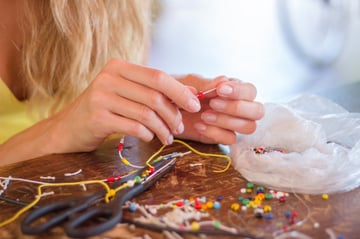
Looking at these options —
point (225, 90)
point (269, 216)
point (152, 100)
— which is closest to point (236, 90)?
point (225, 90)

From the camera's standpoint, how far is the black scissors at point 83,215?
503 millimetres

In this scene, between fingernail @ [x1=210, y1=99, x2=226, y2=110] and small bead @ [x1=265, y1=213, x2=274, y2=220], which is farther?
fingernail @ [x1=210, y1=99, x2=226, y2=110]

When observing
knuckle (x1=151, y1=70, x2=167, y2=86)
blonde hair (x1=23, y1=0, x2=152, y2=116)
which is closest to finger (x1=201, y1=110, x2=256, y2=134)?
knuckle (x1=151, y1=70, x2=167, y2=86)

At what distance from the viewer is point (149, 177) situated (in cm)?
63

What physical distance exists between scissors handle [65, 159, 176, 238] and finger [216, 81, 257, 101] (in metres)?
0.18

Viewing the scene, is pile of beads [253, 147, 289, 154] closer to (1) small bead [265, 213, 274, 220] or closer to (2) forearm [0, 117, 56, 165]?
(1) small bead [265, 213, 274, 220]

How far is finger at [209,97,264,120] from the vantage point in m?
0.72

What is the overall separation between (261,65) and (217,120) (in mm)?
2127

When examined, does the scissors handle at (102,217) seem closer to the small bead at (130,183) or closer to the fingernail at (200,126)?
the small bead at (130,183)

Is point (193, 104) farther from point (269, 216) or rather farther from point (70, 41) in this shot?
point (70, 41)

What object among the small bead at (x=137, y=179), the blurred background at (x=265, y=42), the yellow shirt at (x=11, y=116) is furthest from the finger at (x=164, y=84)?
the blurred background at (x=265, y=42)

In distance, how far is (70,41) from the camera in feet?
3.25

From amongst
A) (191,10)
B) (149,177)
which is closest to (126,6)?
(149,177)

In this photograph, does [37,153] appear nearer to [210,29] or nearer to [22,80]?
[22,80]
